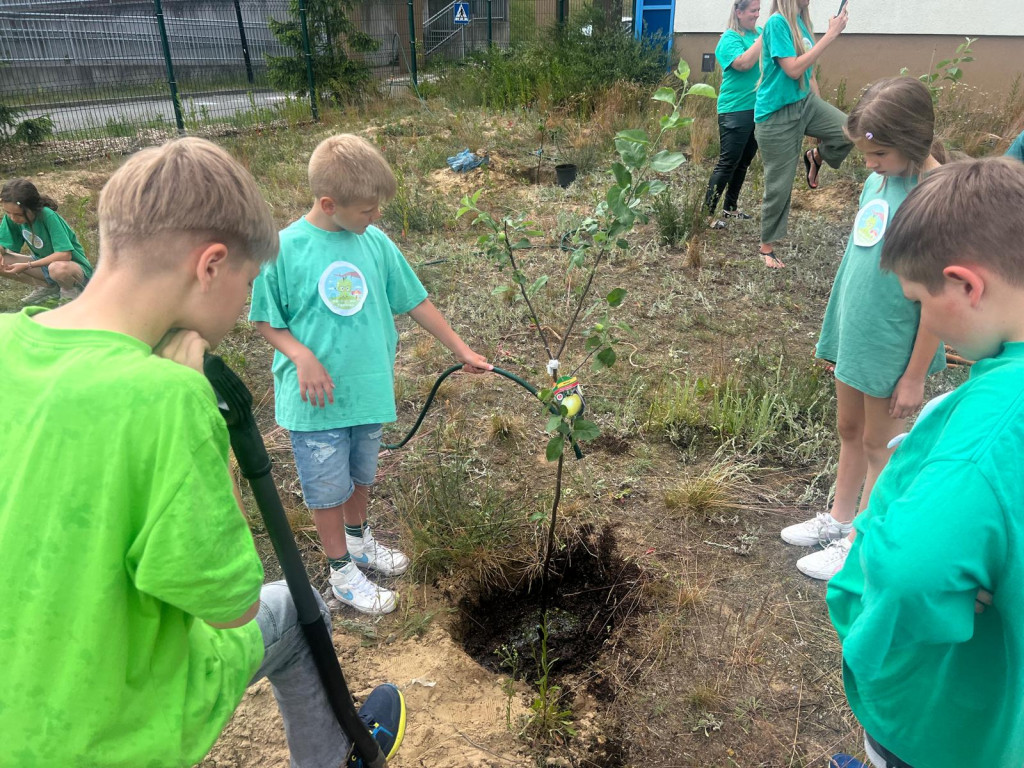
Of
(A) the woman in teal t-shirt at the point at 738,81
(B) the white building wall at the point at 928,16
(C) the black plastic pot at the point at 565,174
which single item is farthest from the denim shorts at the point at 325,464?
(B) the white building wall at the point at 928,16

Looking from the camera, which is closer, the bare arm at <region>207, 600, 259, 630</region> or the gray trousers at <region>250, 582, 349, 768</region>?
the bare arm at <region>207, 600, 259, 630</region>

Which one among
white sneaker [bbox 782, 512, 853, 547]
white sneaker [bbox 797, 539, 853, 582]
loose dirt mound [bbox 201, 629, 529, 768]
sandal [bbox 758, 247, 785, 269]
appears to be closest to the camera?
loose dirt mound [bbox 201, 629, 529, 768]

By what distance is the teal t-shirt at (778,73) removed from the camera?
4.61 meters

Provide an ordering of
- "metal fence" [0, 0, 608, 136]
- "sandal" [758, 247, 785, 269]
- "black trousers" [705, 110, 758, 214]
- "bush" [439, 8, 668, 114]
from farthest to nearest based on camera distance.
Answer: "metal fence" [0, 0, 608, 136] → "bush" [439, 8, 668, 114] → "black trousers" [705, 110, 758, 214] → "sandal" [758, 247, 785, 269]

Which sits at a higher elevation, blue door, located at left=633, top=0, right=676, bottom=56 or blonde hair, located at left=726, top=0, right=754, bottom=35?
blue door, located at left=633, top=0, right=676, bottom=56

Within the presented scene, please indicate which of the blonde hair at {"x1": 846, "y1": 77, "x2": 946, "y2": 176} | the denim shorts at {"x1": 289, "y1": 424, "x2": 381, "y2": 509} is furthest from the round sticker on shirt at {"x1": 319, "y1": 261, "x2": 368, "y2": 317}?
the blonde hair at {"x1": 846, "y1": 77, "x2": 946, "y2": 176}

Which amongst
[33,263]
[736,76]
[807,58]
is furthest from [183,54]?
[807,58]

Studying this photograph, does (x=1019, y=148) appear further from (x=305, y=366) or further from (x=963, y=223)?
(x=305, y=366)

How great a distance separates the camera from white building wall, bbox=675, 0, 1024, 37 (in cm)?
847

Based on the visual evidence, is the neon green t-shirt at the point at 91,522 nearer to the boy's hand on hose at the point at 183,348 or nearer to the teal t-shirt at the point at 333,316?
the boy's hand on hose at the point at 183,348

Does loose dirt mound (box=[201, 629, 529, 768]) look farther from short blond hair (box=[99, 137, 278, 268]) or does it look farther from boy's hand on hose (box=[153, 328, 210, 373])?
short blond hair (box=[99, 137, 278, 268])

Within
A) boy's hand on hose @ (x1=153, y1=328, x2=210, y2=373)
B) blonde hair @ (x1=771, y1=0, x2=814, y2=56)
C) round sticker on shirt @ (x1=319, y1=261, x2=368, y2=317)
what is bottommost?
round sticker on shirt @ (x1=319, y1=261, x2=368, y2=317)

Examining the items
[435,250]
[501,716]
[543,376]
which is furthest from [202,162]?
[435,250]

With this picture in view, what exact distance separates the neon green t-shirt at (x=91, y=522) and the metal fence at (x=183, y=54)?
10.5 meters
